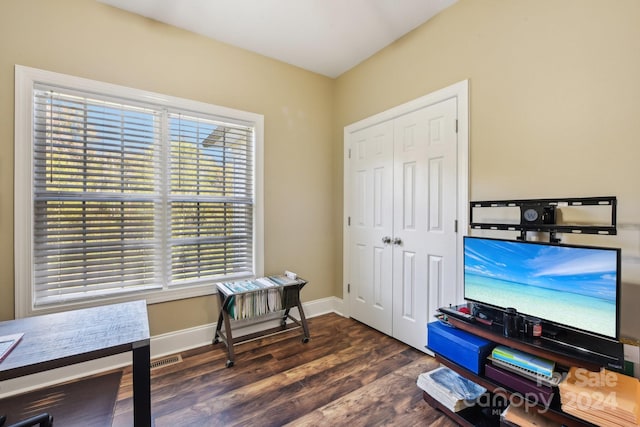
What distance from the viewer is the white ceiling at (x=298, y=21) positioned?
220 cm

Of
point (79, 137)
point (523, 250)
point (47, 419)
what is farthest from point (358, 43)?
point (47, 419)

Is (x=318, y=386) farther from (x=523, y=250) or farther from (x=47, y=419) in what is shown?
(x=523, y=250)

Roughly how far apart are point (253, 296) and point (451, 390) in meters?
1.62

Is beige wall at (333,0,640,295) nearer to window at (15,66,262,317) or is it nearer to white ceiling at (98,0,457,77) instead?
white ceiling at (98,0,457,77)

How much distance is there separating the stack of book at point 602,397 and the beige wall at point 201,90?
238 centimetres

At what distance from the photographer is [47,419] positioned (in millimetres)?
1103

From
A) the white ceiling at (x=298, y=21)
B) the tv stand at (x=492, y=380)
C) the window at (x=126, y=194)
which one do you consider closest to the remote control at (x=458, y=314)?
the tv stand at (x=492, y=380)

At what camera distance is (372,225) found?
298 cm

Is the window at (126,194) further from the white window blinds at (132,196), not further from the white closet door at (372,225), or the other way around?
the white closet door at (372,225)

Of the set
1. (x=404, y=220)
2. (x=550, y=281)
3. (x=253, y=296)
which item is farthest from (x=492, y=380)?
(x=253, y=296)

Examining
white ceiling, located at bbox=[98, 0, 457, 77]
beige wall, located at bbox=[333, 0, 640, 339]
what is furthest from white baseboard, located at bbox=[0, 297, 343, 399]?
white ceiling, located at bbox=[98, 0, 457, 77]

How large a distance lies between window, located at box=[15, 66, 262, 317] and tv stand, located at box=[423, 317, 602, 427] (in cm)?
196

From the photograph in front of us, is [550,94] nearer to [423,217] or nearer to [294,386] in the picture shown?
[423,217]

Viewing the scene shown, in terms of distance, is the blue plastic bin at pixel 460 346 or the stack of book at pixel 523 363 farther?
the blue plastic bin at pixel 460 346
